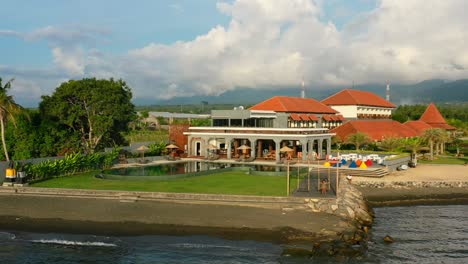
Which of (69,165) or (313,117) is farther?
(313,117)

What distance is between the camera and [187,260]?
19.7 m

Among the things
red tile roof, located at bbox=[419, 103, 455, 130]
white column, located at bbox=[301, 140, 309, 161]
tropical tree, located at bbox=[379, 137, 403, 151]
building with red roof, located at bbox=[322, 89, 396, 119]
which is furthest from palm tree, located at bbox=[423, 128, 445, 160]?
red tile roof, located at bbox=[419, 103, 455, 130]

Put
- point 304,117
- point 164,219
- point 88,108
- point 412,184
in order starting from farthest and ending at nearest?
point 304,117
point 88,108
point 412,184
point 164,219

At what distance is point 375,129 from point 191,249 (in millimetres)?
57466

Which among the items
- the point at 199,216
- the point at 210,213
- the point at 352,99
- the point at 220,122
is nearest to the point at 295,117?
the point at 220,122

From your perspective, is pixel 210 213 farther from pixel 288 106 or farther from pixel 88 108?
pixel 288 106

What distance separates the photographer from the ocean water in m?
19.8

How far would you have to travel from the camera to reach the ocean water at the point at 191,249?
19844 millimetres

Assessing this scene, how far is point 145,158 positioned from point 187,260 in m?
30.4

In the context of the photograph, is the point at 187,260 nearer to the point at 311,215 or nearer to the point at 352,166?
the point at 311,215

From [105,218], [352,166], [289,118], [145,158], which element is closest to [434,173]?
[352,166]

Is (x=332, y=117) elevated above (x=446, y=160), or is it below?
above

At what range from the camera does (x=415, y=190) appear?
38.3 metres

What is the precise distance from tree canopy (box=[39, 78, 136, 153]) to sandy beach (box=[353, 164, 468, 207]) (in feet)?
80.7
